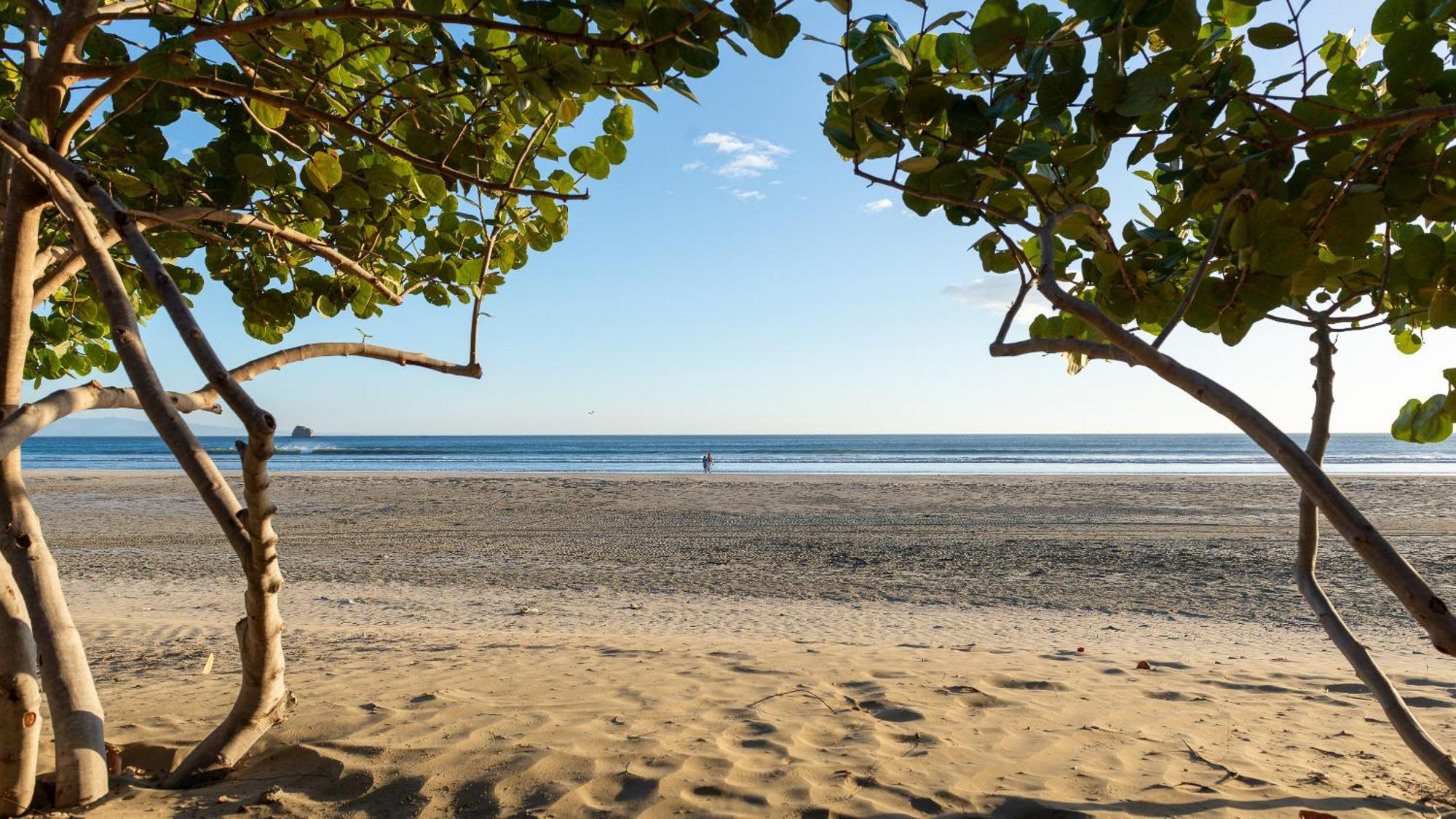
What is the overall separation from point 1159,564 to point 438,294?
9500 millimetres

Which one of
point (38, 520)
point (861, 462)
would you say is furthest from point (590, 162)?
point (861, 462)

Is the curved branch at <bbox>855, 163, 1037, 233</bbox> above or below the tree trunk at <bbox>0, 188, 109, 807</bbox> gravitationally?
above

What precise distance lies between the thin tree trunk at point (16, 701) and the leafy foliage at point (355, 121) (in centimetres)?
116

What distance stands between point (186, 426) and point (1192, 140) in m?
2.30

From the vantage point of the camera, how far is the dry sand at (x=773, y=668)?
2906mm

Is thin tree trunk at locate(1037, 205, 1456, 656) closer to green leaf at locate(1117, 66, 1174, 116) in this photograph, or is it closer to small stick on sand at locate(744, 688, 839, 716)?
green leaf at locate(1117, 66, 1174, 116)

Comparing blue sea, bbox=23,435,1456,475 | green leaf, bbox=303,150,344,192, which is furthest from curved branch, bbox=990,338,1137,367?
blue sea, bbox=23,435,1456,475

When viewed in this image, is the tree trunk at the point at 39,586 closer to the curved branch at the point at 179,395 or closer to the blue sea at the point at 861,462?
the curved branch at the point at 179,395

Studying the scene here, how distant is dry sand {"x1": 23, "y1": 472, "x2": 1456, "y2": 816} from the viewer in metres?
2.91

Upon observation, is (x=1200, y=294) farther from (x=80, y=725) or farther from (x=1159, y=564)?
(x=1159, y=564)

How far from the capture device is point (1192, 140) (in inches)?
72.1

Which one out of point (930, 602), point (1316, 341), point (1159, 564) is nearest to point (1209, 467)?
point (1159, 564)

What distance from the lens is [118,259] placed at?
13.0 feet

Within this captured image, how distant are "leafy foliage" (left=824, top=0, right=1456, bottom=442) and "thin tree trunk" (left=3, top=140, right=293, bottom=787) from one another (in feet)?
4.66
